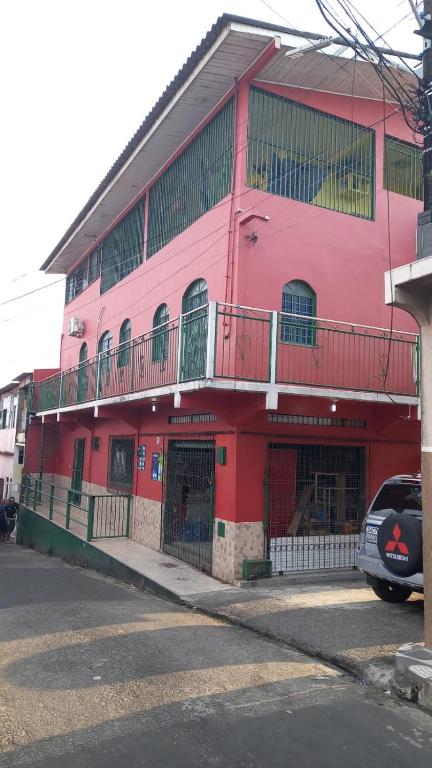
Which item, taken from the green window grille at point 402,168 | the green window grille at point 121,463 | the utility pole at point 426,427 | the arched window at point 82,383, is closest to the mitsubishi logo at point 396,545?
the utility pole at point 426,427

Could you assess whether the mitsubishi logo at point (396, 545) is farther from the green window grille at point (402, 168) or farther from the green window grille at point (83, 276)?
the green window grille at point (83, 276)

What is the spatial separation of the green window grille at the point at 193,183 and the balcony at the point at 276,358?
2560mm

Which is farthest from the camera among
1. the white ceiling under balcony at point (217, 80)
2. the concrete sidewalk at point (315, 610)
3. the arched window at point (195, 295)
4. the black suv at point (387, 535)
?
the arched window at point (195, 295)

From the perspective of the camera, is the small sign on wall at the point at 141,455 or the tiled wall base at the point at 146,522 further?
the small sign on wall at the point at 141,455

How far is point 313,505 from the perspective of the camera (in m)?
10.7

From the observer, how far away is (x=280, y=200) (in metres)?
10.9

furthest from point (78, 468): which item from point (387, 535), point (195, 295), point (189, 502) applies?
point (387, 535)

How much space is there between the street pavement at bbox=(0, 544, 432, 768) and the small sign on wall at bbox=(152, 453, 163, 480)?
224 inches

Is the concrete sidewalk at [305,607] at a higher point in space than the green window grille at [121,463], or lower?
lower

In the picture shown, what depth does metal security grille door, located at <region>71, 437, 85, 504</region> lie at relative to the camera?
766 inches

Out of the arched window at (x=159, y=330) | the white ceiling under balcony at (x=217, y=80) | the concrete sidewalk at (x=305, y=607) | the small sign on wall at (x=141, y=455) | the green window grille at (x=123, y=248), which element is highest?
the white ceiling under balcony at (x=217, y=80)

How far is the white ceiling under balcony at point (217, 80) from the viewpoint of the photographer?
984 cm

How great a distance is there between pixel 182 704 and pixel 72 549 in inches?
429

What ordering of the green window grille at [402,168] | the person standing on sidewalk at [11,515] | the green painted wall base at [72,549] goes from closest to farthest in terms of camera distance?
the green painted wall base at [72,549]
the green window grille at [402,168]
the person standing on sidewalk at [11,515]
